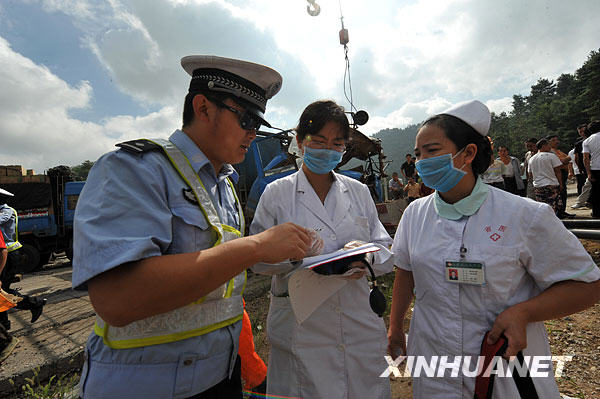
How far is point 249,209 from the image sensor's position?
651 centimetres

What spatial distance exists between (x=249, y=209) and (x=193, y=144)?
528 centimetres

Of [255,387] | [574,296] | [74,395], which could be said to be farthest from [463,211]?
[74,395]

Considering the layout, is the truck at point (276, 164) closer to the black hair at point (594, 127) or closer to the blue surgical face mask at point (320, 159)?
the blue surgical face mask at point (320, 159)

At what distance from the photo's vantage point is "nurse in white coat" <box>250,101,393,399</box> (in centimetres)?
175

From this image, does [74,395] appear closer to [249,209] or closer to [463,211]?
[463,211]

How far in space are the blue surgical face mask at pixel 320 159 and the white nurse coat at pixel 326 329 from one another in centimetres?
21

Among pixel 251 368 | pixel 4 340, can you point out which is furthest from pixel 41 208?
pixel 251 368

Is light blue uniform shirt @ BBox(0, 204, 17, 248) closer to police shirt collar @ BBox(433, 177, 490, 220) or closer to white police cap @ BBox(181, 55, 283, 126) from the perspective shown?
white police cap @ BBox(181, 55, 283, 126)

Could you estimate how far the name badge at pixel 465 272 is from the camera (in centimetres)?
137

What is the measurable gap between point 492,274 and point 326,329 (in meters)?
1.01

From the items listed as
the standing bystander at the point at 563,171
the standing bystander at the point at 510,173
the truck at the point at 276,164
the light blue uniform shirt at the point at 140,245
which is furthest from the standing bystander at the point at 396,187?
the light blue uniform shirt at the point at 140,245

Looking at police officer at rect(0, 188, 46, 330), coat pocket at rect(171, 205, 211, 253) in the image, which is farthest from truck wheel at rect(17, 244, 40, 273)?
coat pocket at rect(171, 205, 211, 253)

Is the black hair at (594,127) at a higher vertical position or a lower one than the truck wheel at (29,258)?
higher

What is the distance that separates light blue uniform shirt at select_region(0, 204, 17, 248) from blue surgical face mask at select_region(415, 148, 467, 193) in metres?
5.78
